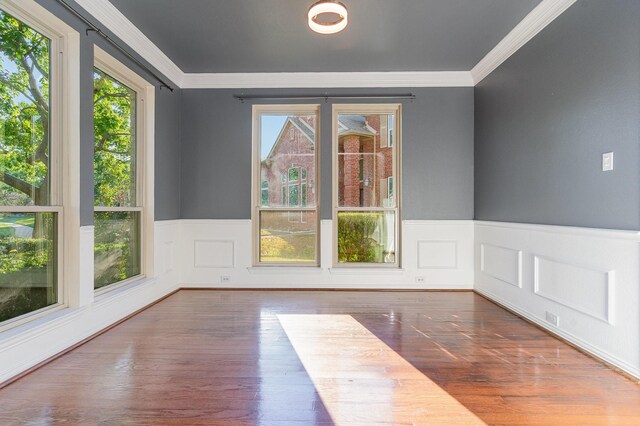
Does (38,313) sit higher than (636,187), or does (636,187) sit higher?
(636,187)

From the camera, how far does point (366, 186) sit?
15.1ft

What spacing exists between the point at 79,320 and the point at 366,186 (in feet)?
11.0

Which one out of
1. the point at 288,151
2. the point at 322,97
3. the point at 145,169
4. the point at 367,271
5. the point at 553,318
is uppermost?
the point at 322,97

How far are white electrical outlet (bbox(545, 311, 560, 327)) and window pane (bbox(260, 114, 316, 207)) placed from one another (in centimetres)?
279

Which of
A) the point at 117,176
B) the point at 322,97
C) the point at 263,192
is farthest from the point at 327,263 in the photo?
the point at 117,176

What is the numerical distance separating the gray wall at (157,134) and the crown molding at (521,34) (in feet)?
12.3

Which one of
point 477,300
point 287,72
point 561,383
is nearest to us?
point 561,383

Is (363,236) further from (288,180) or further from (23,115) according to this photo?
(23,115)

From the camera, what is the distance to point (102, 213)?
3195 millimetres

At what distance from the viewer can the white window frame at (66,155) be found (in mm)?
2629

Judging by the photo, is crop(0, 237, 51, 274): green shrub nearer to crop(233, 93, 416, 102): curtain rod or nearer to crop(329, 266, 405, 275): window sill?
crop(233, 93, 416, 102): curtain rod

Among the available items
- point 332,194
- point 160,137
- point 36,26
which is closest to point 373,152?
point 332,194

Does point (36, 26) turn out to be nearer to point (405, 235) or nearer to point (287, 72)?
point (287, 72)

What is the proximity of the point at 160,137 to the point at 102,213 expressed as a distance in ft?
4.10
